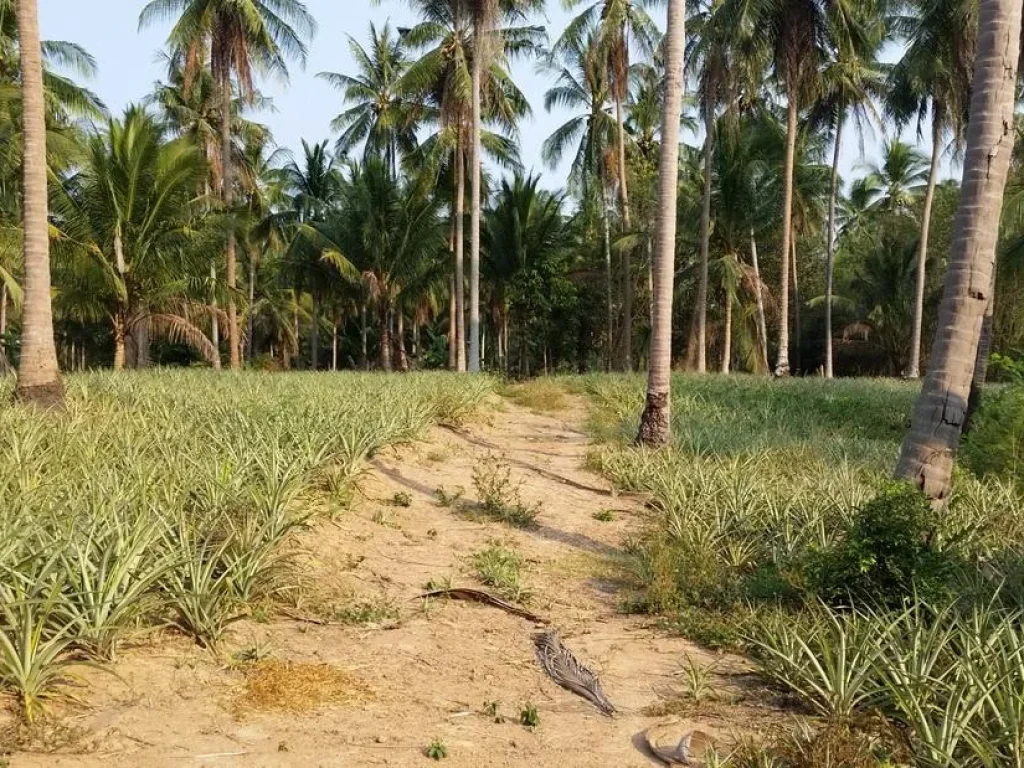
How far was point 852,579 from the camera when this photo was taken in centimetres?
459

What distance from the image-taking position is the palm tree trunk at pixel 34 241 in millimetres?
8406

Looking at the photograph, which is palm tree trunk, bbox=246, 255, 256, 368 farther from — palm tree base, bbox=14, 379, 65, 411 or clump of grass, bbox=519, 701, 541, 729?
clump of grass, bbox=519, 701, 541, 729

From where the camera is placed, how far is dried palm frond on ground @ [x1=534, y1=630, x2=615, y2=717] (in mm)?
3646

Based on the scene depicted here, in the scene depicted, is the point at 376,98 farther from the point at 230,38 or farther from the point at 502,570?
the point at 502,570

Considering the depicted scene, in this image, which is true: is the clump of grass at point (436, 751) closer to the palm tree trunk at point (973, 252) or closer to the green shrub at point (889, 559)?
the green shrub at point (889, 559)

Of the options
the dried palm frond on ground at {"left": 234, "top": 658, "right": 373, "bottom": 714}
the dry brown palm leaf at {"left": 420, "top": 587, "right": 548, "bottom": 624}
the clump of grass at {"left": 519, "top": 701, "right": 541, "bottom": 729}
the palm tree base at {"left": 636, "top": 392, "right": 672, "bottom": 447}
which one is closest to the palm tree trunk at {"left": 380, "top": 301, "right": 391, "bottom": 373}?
the palm tree base at {"left": 636, "top": 392, "right": 672, "bottom": 447}

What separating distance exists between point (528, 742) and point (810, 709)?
123 cm

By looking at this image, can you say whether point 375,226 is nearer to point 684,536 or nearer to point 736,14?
point 736,14

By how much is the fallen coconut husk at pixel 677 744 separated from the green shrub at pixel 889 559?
164 cm

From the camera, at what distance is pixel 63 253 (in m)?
15.8

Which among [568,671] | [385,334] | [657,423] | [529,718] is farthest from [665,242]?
[385,334]

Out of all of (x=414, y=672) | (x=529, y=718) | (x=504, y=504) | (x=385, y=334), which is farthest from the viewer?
(x=385, y=334)

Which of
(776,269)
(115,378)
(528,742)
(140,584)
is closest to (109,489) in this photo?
(140,584)

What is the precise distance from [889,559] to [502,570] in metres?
2.33
